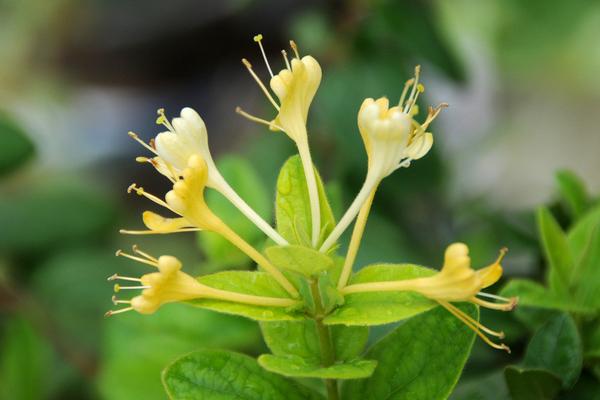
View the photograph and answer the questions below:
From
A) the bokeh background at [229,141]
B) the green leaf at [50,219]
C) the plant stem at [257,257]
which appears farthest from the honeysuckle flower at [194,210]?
the green leaf at [50,219]

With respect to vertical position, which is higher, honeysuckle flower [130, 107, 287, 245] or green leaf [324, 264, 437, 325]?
honeysuckle flower [130, 107, 287, 245]

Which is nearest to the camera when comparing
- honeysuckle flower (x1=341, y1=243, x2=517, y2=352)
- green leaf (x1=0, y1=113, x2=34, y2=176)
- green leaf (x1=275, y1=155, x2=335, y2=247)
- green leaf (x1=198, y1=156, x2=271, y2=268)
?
honeysuckle flower (x1=341, y1=243, x2=517, y2=352)

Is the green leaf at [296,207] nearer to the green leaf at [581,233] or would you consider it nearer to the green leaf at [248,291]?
the green leaf at [248,291]

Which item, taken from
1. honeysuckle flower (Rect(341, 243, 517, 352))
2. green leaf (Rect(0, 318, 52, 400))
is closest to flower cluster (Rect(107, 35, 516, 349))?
honeysuckle flower (Rect(341, 243, 517, 352))

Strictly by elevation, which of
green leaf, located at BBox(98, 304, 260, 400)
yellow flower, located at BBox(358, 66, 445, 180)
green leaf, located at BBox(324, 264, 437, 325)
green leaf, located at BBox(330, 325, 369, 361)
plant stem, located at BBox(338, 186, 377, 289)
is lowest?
green leaf, located at BBox(98, 304, 260, 400)

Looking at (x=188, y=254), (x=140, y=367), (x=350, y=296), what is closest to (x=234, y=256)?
(x=140, y=367)

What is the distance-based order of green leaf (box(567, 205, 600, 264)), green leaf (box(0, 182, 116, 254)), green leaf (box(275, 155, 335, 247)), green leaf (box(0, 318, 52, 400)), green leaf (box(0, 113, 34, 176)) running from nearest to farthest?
green leaf (box(275, 155, 335, 247)) → green leaf (box(567, 205, 600, 264)) → green leaf (box(0, 318, 52, 400)) → green leaf (box(0, 113, 34, 176)) → green leaf (box(0, 182, 116, 254))

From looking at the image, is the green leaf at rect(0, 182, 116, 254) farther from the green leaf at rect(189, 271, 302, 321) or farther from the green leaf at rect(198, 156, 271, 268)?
the green leaf at rect(189, 271, 302, 321)
